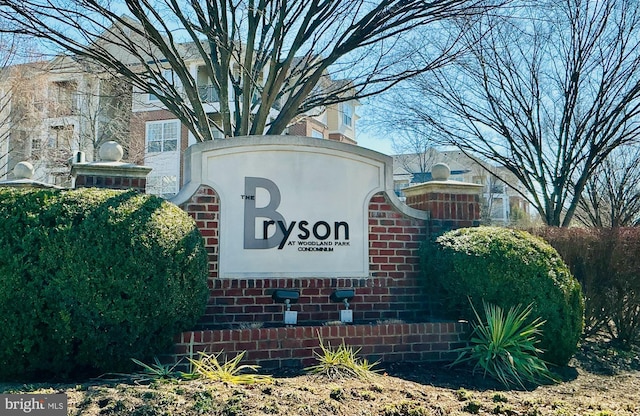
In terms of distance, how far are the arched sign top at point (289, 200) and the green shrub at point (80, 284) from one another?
1.48 metres

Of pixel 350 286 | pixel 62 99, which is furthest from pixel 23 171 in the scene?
pixel 62 99

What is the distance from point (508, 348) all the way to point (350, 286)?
6.73ft

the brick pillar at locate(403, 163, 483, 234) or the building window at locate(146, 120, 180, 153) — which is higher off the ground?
the building window at locate(146, 120, 180, 153)

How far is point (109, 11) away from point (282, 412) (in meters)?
6.40

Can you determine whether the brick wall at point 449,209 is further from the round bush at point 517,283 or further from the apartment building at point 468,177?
the apartment building at point 468,177

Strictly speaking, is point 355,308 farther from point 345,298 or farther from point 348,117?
point 348,117

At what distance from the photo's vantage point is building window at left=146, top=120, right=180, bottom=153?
28094 mm

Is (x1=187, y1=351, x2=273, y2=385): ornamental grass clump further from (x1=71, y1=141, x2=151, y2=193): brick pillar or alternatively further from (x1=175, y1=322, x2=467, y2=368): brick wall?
(x1=71, y1=141, x2=151, y2=193): brick pillar

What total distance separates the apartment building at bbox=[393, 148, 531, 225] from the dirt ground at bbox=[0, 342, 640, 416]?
2120cm

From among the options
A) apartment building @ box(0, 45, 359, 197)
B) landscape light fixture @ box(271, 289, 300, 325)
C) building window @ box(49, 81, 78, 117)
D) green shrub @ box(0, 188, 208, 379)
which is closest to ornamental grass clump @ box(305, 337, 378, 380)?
landscape light fixture @ box(271, 289, 300, 325)

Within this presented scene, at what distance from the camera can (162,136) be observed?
28297 millimetres

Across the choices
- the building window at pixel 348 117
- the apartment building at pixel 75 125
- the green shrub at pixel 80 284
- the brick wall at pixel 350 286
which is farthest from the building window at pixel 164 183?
the green shrub at pixel 80 284

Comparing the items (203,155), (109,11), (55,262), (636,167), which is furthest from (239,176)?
(636,167)

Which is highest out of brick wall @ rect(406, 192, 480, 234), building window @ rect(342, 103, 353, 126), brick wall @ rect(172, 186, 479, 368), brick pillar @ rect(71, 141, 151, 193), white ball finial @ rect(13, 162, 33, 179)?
building window @ rect(342, 103, 353, 126)
